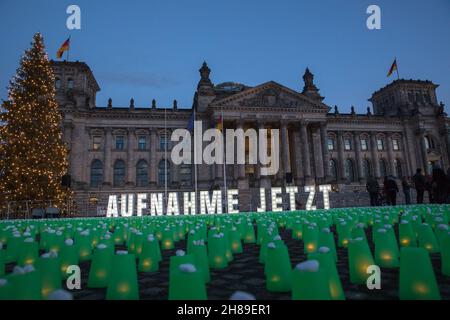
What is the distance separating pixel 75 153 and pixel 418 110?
175 feet

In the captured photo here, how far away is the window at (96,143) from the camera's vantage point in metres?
39.5

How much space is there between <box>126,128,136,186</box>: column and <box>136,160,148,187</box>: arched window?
0.72 meters

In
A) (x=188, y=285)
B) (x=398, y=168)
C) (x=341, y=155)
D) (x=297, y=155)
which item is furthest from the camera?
(x=398, y=168)

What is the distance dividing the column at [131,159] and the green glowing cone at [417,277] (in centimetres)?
3902

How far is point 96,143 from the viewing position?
130ft

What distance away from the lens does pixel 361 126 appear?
4756 cm

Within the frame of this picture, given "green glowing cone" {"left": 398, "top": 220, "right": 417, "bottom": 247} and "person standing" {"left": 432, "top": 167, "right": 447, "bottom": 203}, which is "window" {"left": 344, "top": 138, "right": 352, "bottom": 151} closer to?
"person standing" {"left": 432, "top": 167, "right": 447, "bottom": 203}

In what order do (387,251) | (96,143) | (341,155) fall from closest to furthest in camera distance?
1. (387,251)
2. (96,143)
3. (341,155)

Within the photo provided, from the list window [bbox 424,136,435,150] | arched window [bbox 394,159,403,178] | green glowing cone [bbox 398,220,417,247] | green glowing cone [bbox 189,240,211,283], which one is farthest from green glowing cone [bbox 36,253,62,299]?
window [bbox 424,136,435,150]

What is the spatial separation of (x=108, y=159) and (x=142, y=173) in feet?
15.8

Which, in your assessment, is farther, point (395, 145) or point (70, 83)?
Result: point (395, 145)

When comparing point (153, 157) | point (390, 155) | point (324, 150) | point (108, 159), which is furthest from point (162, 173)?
point (390, 155)

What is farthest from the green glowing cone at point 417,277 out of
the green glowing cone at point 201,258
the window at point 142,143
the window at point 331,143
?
the window at point 331,143

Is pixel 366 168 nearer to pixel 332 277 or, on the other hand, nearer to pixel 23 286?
pixel 332 277
